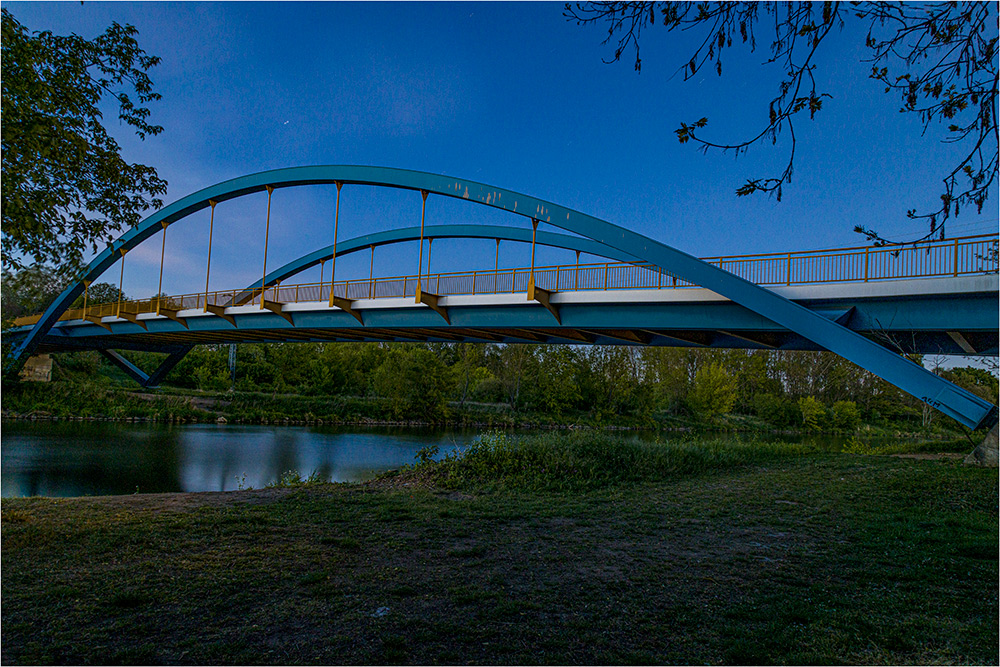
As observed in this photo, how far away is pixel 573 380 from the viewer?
44.0 m

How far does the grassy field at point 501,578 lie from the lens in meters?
2.96

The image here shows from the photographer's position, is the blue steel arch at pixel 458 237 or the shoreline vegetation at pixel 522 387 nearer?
the blue steel arch at pixel 458 237

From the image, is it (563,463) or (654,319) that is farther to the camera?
(654,319)

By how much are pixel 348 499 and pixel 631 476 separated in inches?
183

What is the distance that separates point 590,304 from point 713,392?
3138cm

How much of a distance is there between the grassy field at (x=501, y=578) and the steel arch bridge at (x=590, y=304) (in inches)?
87.1

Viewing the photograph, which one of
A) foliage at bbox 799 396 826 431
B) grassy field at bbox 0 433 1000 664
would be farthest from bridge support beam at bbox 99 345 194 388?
foliage at bbox 799 396 826 431

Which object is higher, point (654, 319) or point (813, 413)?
point (654, 319)

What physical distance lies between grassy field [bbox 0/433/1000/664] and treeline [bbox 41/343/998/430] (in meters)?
30.5

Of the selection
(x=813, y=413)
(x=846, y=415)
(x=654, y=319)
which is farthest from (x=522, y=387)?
(x=654, y=319)

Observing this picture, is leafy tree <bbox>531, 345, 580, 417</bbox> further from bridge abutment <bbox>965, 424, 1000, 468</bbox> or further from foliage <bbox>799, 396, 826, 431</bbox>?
bridge abutment <bbox>965, 424, 1000, 468</bbox>

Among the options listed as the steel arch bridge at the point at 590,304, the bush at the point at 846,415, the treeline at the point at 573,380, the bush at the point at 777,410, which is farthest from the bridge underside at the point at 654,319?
the bush at the point at 777,410

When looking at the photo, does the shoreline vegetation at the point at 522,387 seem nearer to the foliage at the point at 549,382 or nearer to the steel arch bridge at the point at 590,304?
the foliage at the point at 549,382

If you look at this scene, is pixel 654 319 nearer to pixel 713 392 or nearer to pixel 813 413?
pixel 713 392
